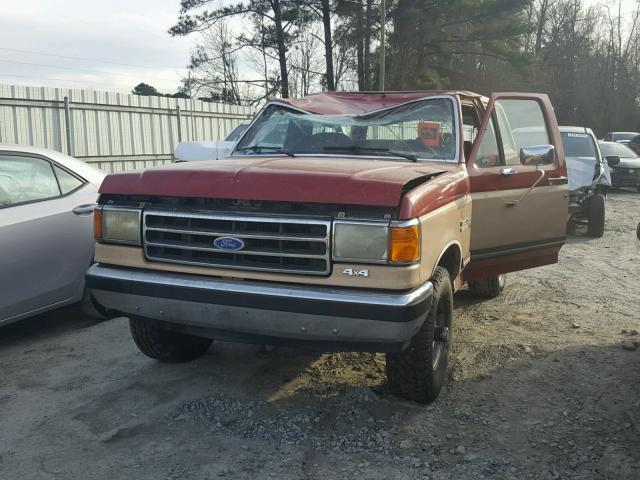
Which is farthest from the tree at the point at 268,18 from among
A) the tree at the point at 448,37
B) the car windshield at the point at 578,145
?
the car windshield at the point at 578,145

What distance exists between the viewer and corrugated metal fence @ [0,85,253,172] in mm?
11141

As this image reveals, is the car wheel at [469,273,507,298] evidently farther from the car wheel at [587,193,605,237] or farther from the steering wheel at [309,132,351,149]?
the car wheel at [587,193,605,237]

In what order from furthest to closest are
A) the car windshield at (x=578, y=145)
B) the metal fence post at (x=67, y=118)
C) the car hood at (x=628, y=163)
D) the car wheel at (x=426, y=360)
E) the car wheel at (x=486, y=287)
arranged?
the car hood at (x=628, y=163) < the metal fence post at (x=67, y=118) < the car windshield at (x=578, y=145) < the car wheel at (x=486, y=287) < the car wheel at (x=426, y=360)

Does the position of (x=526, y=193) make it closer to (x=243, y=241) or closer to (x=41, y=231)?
(x=243, y=241)

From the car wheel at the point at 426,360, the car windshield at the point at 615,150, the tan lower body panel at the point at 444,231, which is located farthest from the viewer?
the car windshield at the point at 615,150

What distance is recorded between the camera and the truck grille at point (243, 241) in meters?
3.07

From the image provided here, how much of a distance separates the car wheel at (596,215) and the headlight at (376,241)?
8525 millimetres

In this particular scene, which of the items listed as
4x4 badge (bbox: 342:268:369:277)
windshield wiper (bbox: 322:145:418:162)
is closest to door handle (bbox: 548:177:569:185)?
windshield wiper (bbox: 322:145:418:162)

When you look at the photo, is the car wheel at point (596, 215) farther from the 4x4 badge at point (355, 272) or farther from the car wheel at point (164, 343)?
the 4x4 badge at point (355, 272)

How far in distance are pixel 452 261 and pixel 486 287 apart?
88.2 inches

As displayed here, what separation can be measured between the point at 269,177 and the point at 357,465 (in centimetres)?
150

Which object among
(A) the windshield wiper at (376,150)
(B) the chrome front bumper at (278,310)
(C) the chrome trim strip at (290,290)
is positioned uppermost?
(A) the windshield wiper at (376,150)

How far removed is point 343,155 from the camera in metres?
4.18

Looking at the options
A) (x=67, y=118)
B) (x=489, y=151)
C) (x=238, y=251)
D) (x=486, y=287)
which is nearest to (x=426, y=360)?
(x=238, y=251)
